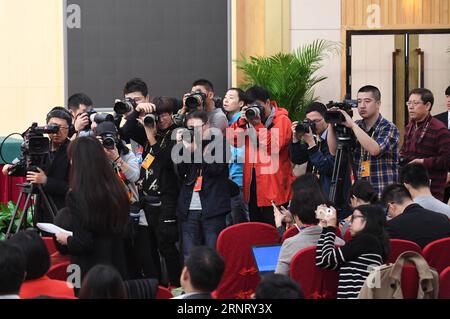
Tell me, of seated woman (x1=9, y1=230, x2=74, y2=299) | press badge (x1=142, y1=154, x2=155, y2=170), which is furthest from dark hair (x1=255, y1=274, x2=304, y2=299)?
press badge (x1=142, y1=154, x2=155, y2=170)

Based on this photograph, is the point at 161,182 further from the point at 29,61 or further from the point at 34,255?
the point at 29,61

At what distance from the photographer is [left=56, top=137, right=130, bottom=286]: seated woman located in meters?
4.05

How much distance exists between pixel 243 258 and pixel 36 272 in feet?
4.85

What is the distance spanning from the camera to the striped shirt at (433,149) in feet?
21.6

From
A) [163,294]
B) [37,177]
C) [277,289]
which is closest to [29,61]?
[37,177]

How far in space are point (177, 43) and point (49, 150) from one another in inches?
154

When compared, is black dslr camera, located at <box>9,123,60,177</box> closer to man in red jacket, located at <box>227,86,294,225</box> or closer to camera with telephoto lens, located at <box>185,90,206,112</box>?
camera with telephoto lens, located at <box>185,90,206,112</box>

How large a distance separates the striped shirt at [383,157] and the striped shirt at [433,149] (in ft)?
1.82

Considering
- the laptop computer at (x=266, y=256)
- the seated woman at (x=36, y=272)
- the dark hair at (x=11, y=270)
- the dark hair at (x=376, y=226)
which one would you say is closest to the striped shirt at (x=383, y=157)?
the laptop computer at (x=266, y=256)

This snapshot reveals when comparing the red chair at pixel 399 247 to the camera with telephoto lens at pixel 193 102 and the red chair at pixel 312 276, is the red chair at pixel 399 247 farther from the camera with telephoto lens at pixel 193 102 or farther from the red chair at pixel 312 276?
the camera with telephoto lens at pixel 193 102

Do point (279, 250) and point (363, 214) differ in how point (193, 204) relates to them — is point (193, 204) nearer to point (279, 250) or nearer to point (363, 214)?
point (279, 250)

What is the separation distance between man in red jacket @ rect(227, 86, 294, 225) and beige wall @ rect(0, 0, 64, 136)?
3.47m
